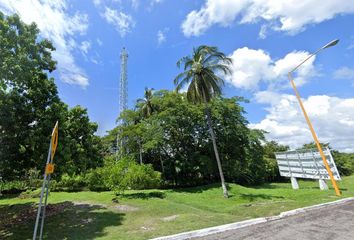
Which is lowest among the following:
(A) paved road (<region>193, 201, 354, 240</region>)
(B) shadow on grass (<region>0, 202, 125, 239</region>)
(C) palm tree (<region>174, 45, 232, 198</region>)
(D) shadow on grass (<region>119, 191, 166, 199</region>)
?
(A) paved road (<region>193, 201, 354, 240</region>)

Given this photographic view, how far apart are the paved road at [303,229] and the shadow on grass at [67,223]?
449cm

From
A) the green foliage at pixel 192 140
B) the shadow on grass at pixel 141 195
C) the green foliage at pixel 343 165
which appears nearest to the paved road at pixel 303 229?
the shadow on grass at pixel 141 195

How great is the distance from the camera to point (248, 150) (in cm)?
2725

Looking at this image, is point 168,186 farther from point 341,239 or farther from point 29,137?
point 341,239

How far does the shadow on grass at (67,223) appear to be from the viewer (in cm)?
819

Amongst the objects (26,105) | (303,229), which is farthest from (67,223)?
(303,229)

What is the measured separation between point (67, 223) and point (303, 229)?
8.73 metres

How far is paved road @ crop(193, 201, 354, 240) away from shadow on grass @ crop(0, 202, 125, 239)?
14.7ft

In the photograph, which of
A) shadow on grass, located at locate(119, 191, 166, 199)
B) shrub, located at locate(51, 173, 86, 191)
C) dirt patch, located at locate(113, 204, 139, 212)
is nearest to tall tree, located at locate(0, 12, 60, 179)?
dirt patch, located at locate(113, 204, 139, 212)

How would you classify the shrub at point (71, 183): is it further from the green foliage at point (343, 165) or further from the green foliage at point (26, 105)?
the green foliage at point (343, 165)

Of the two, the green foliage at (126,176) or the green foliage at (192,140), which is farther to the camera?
the green foliage at (192,140)

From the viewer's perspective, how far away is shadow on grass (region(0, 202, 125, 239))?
8188 mm

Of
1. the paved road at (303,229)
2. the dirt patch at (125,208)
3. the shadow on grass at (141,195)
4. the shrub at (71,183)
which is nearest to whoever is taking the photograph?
the paved road at (303,229)

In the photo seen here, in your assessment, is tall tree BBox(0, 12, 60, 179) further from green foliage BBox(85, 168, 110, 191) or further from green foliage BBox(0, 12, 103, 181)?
green foliage BBox(85, 168, 110, 191)
